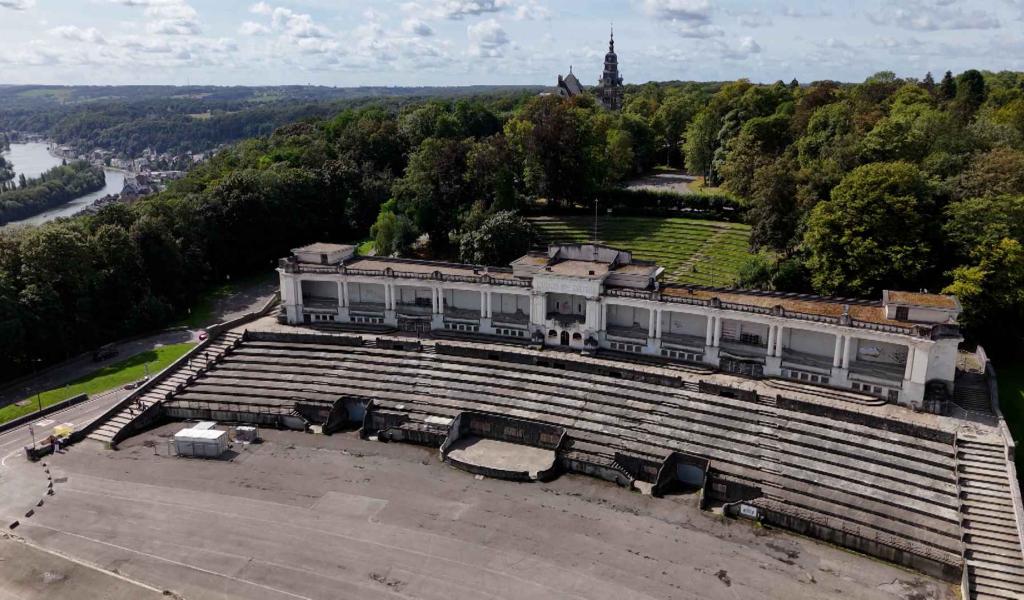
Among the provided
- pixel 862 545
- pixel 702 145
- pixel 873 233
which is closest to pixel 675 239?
pixel 873 233

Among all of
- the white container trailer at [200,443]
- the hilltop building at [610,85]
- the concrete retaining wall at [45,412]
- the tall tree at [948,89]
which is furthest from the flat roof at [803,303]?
the hilltop building at [610,85]

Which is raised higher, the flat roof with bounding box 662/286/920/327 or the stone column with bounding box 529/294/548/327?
the flat roof with bounding box 662/286/920/327

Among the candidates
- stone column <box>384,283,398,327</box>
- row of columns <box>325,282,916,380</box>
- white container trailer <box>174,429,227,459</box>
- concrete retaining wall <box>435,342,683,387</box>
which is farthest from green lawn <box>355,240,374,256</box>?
white container trailer <box>174,429,227,459</box>

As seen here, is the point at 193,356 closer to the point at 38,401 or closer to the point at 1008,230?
the point at 38,401

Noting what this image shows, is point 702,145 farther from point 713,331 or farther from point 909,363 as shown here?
point 909,363

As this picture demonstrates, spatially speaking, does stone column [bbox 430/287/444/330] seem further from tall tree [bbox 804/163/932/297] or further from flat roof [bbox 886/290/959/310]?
flat roof [bbox 886/290/959/310]

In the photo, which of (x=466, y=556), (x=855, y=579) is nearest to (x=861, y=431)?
(x=855, y=579)
